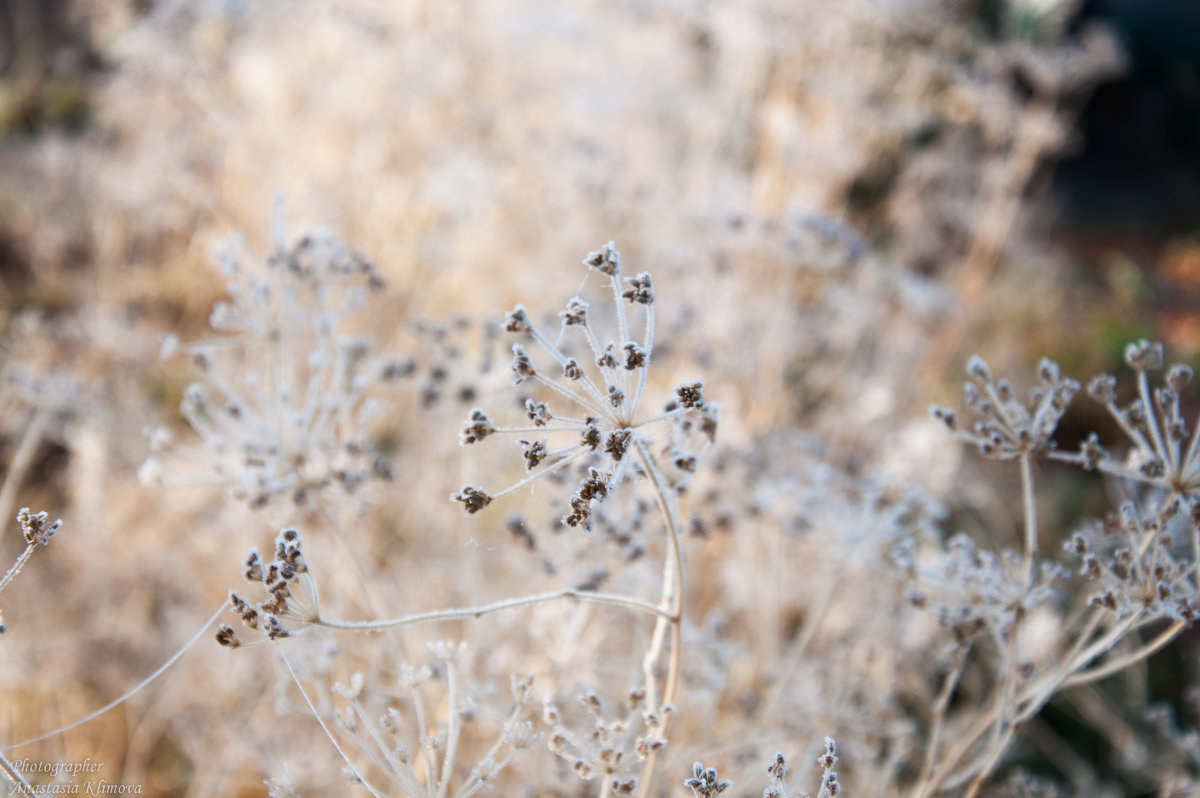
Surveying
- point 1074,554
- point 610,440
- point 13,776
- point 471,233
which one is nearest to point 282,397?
point 13,776

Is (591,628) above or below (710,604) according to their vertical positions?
below

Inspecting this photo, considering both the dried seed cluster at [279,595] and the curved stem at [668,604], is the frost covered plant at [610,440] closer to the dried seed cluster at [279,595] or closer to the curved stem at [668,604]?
the curved stem at [668,604]

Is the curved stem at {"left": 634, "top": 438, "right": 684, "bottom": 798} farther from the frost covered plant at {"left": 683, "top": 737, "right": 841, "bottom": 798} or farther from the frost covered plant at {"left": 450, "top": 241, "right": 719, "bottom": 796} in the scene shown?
the frost covered plant at {"left": 683, "top": 737, "right": 841, "bottom": 798}

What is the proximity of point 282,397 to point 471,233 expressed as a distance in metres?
4.28

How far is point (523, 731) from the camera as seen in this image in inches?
44.7

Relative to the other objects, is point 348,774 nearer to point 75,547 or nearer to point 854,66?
point 75,547

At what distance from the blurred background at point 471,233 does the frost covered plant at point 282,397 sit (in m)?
0.13

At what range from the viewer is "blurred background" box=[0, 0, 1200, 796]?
330 centimetres

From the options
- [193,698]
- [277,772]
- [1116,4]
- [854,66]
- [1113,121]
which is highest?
[1116,4]

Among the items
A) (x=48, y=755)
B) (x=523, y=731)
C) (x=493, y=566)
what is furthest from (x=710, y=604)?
(x=48, y=755)

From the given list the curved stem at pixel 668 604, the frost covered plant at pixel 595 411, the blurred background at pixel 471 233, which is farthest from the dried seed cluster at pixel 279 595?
the blurred background at pixel 471 233

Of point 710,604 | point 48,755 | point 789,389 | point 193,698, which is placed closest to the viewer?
point 48,755

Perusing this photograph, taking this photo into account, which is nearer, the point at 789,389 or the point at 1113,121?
the point at 789,389

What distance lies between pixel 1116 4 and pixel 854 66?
1549cm
